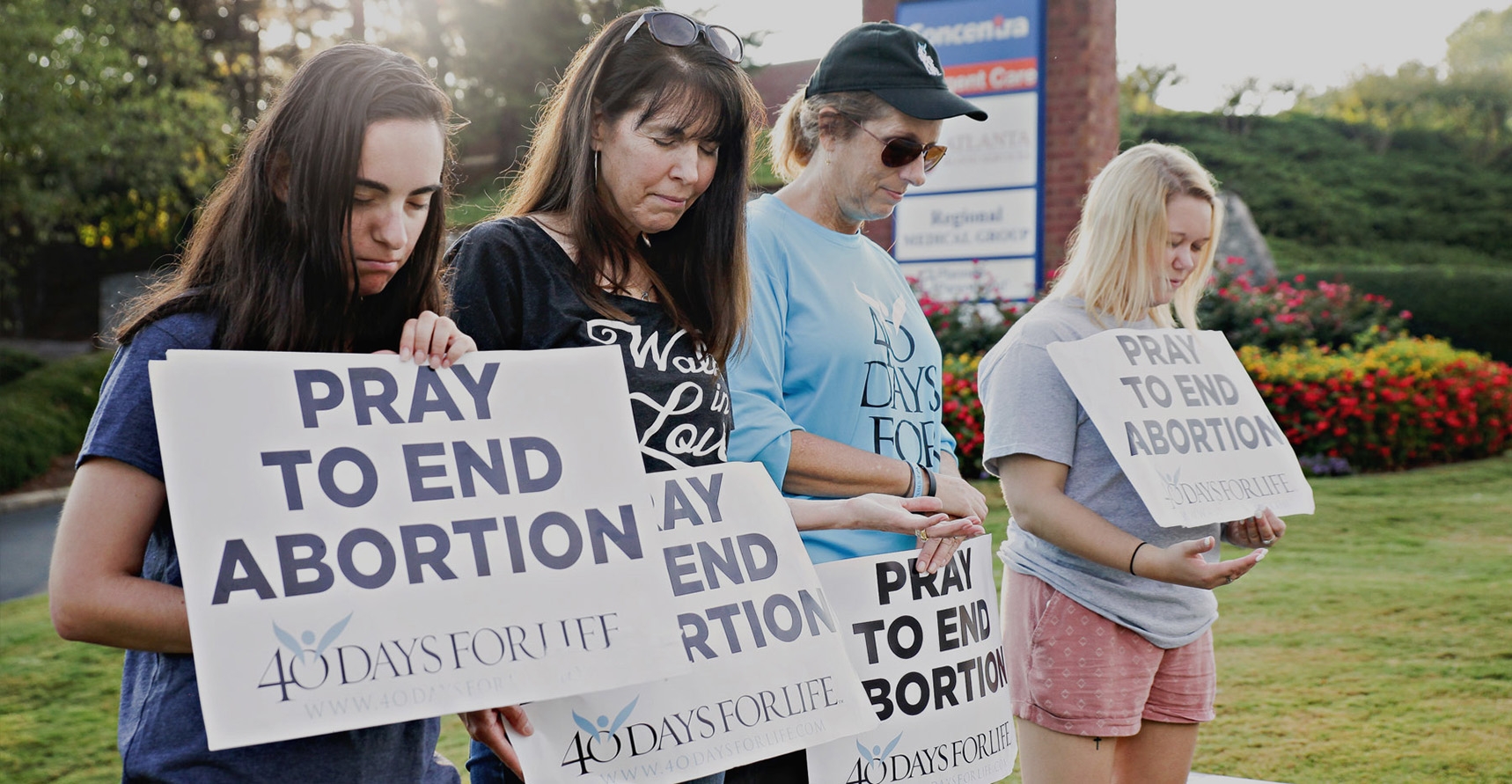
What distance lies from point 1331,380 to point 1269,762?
271 inches

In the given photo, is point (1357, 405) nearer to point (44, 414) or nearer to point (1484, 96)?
point (44, 414)

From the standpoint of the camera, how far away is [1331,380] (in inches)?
426

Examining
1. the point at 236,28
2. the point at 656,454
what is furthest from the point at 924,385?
the point at 236,28

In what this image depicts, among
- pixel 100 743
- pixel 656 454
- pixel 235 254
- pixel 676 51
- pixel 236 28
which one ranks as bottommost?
pixel 100 743

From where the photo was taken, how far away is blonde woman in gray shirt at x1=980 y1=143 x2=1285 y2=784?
2.64m

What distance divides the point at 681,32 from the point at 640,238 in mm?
371

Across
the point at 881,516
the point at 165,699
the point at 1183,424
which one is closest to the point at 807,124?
the point at 881,516

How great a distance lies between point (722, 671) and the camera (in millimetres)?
2000

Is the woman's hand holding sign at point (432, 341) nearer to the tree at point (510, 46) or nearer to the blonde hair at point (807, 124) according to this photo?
the blonde hair at point (807, 124)

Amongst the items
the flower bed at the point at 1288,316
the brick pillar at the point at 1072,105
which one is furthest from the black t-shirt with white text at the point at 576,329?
the flower bed at the point at 1288,316

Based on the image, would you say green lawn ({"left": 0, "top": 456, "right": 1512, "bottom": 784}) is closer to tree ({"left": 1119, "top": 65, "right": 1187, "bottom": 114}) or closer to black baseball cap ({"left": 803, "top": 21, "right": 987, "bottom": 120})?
black baseball cap ({"left": 803, "top": 21, "right": 987, "bottom": 120})

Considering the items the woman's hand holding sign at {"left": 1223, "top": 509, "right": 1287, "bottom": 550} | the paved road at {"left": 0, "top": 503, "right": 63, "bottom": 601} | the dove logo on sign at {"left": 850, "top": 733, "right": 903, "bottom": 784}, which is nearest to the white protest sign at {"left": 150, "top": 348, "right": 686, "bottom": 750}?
the dove logo on sign at {"left": 850, "top": 733, "right": 903, "bottom": 784}

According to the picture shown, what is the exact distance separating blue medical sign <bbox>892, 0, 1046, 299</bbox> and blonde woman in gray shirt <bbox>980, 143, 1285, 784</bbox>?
8.83 m

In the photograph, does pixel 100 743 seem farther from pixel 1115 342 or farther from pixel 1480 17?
pixel 1480 17
